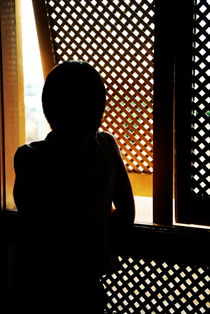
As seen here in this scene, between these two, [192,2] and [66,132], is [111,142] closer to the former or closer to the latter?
[66,132]

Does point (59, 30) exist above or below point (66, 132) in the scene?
above

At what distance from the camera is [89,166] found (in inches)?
43.7

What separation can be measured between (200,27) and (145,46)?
1.28ft

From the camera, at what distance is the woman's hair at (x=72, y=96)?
108cm

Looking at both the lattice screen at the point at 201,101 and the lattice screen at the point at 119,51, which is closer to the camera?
the lattice screen at the point at 201,101

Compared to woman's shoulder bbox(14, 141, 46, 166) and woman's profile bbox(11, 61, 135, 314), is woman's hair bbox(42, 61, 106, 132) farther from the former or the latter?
woman's shoulder bbox(14, 141, 46, 166)

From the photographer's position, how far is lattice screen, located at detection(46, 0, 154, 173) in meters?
1.86

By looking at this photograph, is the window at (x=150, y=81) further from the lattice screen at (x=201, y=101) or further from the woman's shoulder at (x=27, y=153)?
the woman's shoulder at (x=27, y=153)

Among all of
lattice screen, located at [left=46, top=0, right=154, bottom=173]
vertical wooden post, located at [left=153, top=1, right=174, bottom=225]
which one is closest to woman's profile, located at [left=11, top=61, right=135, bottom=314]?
vertical wooden post, located at [left=153, top=1, right=174, bottom=225]

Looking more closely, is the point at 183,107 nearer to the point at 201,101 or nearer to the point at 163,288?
the point at 201,101

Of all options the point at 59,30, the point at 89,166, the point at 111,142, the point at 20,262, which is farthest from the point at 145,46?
the point at 20,262

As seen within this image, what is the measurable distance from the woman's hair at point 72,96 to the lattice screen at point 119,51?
34.7 inches

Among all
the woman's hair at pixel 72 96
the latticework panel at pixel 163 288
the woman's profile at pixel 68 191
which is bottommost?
the latticework panel at pixel 163 288

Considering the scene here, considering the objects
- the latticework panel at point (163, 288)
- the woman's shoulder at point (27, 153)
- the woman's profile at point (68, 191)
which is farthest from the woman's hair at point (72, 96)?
the latticework panel at point (163, 288)
